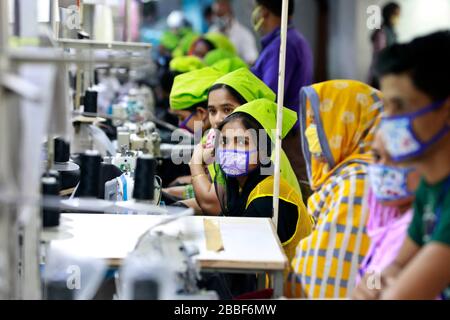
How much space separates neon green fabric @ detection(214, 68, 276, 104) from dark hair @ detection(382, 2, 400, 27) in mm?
6035

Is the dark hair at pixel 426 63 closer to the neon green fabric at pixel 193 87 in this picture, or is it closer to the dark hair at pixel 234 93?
the dark hair at pixel 234 93

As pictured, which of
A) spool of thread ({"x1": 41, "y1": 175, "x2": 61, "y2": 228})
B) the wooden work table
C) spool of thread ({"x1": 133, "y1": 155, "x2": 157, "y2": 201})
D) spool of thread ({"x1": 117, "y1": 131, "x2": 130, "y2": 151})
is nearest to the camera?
spool of thread ({"x1": 41, "y1": 175, "x2": 61, "y2": 228})

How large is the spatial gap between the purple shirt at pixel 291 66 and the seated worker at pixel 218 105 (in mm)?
1066

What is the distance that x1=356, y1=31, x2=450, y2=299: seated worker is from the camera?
2.02 meters

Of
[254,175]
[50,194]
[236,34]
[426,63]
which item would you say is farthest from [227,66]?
[236,34]

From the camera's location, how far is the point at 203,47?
893cm

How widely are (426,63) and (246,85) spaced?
2.20 m

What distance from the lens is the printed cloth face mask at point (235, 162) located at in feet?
11.6

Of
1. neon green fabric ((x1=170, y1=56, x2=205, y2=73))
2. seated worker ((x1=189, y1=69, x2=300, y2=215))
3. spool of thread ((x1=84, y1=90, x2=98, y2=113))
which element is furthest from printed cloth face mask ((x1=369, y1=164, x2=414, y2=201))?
neon green fabric ((x1=170, y1=56, x2=205, y2=73))

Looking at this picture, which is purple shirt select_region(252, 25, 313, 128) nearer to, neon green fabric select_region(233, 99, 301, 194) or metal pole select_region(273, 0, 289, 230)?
neon green fabric select_region(233, 99, 301, 194)

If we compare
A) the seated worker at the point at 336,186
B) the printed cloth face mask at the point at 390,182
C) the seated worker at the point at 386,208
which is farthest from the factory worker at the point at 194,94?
the printed cloth face mask at the point at 390,182

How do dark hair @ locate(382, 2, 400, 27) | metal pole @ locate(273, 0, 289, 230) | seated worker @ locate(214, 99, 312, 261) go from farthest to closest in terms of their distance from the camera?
dark hair @ locate(382, 2, 400, 27) < seated worker @ locate(214, 99, 312, 261) < metal pole @ locate(273, 0, 289, 230)

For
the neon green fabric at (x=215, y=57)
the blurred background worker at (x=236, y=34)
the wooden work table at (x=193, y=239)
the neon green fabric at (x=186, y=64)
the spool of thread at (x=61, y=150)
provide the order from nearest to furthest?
the wooden work table at (x=193, y=239), the spool of thread at (x=61, y=150), the neon green fabric at (x=186, y=64), the neon green fabric at (x=215, y=57), the blurred background worker at (x=236, y=34)
